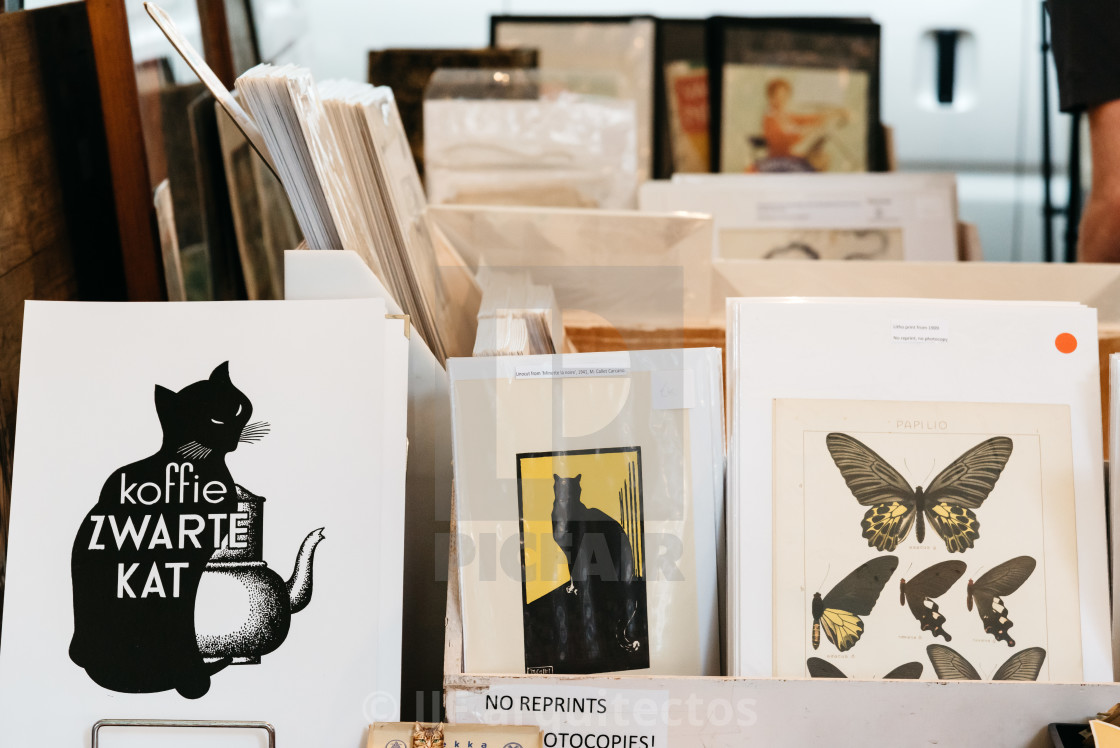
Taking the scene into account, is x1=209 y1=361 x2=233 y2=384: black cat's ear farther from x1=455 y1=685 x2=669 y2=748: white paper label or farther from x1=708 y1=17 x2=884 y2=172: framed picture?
x1=708 y1=17 x2=884 y2=172: framed picture

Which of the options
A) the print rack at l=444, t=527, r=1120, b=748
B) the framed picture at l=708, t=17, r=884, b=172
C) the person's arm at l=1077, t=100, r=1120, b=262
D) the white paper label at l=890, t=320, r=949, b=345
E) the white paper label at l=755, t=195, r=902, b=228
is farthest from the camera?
the framed picture at l=708, t=17, r=884, b=172

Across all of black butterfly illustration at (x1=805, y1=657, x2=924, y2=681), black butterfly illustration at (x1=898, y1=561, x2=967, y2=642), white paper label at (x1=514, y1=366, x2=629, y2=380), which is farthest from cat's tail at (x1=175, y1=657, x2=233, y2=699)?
black butterfly illustration at (x1=898, y1=561, x2=967, y2=642)

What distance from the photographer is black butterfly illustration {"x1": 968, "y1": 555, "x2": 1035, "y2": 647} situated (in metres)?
0.87

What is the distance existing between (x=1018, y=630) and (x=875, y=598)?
0.15 m

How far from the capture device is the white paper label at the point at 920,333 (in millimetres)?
917

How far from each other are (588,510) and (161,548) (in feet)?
1.44

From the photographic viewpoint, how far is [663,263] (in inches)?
50.7

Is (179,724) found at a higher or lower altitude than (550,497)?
lower

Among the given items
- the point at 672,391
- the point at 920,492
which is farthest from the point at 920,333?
the point at 672,391

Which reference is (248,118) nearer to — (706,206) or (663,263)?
(663,263)

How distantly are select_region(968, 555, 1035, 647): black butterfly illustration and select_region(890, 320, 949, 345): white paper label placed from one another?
0.24 meters

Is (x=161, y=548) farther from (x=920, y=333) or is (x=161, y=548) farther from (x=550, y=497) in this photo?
(x=920, y=333)

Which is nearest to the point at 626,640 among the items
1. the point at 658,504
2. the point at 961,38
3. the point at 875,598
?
the point at 658,504

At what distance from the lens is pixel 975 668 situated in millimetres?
862
